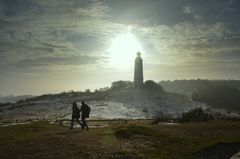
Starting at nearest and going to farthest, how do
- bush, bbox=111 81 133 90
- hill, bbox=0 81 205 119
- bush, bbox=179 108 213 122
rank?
1. bush, bbox=179 108 213 122
2. hill, bbox=0 81 205 119
3. bush, bbox=111 81 133 90

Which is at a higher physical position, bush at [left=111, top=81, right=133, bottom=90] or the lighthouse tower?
the lighthouse tower

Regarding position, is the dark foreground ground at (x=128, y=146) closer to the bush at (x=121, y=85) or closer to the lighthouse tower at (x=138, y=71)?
the lighthouse tower at (x=138, y=71)

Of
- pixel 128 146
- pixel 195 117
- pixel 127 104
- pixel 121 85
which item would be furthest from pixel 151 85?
pixel 128 146

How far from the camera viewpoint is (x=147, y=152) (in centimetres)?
2072

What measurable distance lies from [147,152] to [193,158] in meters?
2.91

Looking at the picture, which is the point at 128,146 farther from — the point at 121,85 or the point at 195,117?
the point at 121,85

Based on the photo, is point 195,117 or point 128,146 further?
point 195,117

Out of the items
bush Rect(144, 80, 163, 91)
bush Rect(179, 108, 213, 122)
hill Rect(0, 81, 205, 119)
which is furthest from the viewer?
bush Rect(144, 80, 163, 91)

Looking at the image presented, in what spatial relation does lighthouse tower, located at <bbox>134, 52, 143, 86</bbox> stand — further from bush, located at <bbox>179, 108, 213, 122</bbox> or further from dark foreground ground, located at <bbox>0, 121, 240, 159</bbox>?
dark foreground ground, located at <bbox>0, 121, 240, 159</bbox>

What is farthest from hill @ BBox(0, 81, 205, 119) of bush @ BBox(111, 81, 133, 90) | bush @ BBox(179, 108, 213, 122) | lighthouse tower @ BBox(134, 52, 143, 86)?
bush @ BBox(179, 108, 213, 122)

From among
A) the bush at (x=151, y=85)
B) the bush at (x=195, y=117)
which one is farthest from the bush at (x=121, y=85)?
the bush at (x=195, y=117)

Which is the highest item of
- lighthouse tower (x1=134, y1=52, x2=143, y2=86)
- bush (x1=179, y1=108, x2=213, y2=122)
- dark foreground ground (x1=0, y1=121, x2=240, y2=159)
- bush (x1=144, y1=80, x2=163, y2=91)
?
lighthouse tower (x1=134, y1=52, x2=143, y2=86)

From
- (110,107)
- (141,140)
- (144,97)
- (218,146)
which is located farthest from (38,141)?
(144,97)

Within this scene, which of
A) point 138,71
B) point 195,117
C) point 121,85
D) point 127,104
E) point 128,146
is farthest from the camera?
point 121,85
